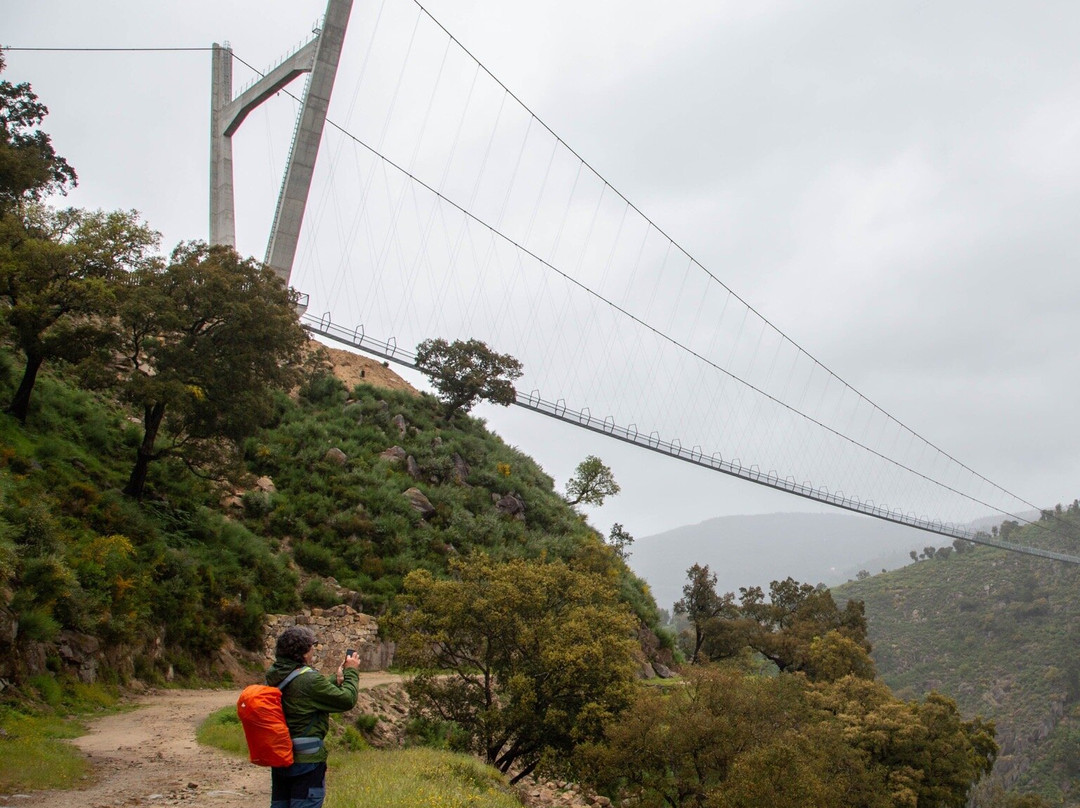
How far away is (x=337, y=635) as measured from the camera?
1944cm

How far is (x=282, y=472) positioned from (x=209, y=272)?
31.6 ft

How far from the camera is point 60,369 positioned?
70.3 feet

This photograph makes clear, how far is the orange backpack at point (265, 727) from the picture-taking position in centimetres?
427

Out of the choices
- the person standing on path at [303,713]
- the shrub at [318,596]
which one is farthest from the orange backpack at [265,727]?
the shrub at [318,596]

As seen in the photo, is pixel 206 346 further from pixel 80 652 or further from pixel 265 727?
pixel 265 727

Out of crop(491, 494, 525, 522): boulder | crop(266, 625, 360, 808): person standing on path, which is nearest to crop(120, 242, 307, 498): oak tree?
crop(266, 625, 360, 808): person standing on path

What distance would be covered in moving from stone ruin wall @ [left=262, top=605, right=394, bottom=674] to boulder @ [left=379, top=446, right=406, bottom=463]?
367 inches

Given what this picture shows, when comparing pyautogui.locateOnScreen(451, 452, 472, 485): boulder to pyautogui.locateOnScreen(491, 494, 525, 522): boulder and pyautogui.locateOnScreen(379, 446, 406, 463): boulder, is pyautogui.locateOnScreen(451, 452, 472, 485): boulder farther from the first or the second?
pyautogui.locateOnScreen(379, 446, 406, 463): boulder

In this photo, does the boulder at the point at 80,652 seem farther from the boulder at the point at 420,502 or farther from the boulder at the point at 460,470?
the boulder at the point at 460,470

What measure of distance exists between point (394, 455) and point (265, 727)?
85.0 ft

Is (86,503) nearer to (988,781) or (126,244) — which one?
(126,244)

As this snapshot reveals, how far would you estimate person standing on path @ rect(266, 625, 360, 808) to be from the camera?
4477 millimetres

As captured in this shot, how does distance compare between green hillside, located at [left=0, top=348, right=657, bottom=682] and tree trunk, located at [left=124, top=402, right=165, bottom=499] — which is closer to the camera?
green hillside, located at [left=0, top=348, right=657, bottom=682]

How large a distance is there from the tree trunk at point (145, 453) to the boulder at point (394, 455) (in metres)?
11.5
